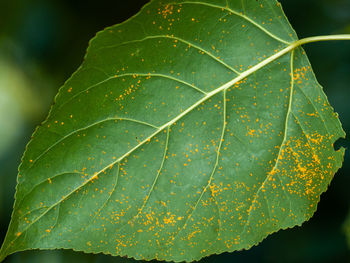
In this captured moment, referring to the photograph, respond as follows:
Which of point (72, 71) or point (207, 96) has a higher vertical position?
point (72, 71)

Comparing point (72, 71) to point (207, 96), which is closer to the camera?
point (207, 96)

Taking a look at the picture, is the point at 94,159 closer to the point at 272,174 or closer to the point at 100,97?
the point at 100,97

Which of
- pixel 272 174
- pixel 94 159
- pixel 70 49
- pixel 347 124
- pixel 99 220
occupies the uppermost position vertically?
pixel 70 49

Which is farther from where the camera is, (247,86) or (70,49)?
(70,49)

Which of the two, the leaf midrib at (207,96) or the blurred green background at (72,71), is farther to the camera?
the blurred green background at (72,71)

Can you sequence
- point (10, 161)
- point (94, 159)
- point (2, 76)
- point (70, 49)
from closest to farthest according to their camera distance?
point (94, 159)
point (70, 49)
point (10, 161)
point (2, 76)

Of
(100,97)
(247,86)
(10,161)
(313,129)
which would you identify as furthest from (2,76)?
(313,129)

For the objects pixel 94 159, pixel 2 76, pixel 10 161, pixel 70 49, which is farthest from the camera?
pixel 2 76

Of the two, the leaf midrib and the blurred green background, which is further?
the blurred green background
